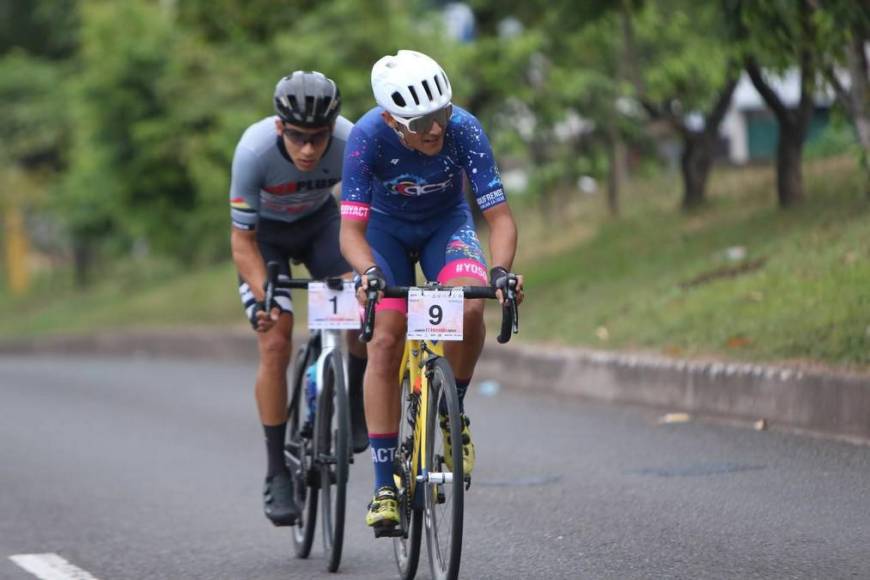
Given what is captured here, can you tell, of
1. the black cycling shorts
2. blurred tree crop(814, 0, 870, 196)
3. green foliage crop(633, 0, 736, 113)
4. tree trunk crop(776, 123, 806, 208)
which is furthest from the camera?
green foliage crop(633, 0, 736, 113)

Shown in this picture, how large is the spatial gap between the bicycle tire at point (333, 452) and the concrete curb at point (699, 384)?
3399 millimetres

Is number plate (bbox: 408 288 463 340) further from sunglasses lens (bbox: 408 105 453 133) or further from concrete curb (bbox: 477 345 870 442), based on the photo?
concrete curb (bbox: 477 345 870 442)

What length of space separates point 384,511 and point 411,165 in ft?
4.51

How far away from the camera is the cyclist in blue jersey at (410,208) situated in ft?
20.2

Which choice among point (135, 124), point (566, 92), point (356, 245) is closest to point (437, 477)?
point (356, 245)

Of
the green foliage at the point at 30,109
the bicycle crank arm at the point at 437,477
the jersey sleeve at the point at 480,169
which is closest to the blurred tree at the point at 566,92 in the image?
the jersey sleeve at the point at 480,169

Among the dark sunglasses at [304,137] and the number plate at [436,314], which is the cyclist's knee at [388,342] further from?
the dark sunglasses at [304,137]

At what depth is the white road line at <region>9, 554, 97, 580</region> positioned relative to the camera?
278 inches

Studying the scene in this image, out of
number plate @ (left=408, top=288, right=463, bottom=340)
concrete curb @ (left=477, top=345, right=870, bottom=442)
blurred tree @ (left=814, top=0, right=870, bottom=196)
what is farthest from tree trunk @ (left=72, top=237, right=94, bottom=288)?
number plate @ (left=408, top=288, right=463, bottom=340)

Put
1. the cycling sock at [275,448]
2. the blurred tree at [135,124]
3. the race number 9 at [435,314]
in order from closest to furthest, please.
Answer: the race number 9 at [435,314], the cycling sock at [275,448], the blurred tree at [135,124]

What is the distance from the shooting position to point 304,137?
282 inches

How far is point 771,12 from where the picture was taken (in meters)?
13.1

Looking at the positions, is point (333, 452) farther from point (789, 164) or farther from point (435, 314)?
point (789, 164)

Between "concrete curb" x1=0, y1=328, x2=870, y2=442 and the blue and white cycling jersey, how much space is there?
3.51 metres
